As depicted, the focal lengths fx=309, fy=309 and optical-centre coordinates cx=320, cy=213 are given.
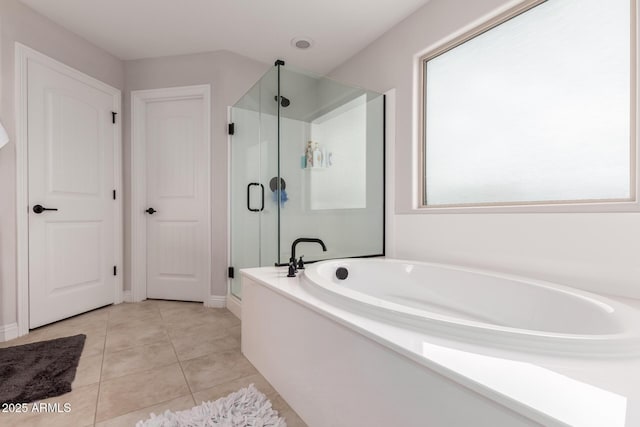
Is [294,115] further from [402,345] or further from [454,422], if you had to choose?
[454,422]

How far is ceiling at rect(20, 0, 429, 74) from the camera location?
2133 mm

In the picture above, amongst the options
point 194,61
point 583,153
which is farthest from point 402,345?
point 194,61

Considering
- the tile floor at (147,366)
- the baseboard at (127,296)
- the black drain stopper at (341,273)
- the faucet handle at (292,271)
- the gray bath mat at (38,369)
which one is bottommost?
the tile floor at (147,366)

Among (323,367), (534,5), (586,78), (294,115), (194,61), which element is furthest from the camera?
(194,61)

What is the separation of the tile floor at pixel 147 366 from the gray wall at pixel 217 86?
0.54 m

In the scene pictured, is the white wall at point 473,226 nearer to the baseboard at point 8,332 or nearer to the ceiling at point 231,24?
the ceiling at point 231,24

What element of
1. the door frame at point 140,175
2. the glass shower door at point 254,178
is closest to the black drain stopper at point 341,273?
the glass shower door at point 254,178

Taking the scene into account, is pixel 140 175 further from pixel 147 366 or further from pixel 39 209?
pixel 147 366

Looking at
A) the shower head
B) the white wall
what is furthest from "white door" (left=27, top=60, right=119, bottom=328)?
the white wall

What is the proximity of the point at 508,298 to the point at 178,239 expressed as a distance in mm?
2658

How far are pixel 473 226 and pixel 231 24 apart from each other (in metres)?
2.26

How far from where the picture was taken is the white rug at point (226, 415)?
3.85 ft

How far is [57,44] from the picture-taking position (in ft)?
7.74

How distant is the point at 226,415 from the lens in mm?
1222
